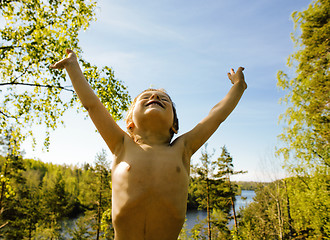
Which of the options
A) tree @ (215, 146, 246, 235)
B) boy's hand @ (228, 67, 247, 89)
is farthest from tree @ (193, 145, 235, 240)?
boy's hand @ (228, 67, 247, 89)

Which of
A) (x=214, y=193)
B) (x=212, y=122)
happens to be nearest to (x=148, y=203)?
(x=212, y=122)

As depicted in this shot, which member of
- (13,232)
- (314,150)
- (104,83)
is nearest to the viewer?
(104,83)

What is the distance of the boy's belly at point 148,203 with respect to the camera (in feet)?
4.05

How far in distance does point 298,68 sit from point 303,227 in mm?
→ 12492

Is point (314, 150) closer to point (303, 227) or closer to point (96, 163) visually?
point (303, 227)

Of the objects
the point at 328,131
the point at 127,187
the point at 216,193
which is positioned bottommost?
the point at 127,187

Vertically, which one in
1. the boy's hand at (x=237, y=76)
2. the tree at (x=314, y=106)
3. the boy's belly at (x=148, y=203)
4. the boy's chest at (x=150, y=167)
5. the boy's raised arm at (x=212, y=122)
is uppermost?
the tree at (x=314, y=106)

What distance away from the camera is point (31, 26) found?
17.5ft

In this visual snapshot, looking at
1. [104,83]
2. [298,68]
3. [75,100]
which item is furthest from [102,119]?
[298,68]

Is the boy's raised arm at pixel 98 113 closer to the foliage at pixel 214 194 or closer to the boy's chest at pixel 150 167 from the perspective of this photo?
the boy's chest at pixel 150 167

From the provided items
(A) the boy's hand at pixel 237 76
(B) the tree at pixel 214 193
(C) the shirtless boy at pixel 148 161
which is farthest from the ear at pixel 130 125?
(B) the tree at pixel 214 193

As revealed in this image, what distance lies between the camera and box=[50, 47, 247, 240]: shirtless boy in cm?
124

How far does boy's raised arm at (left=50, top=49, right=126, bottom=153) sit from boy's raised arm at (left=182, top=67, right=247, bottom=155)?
493 mm

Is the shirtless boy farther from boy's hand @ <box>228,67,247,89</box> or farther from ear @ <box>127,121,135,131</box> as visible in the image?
boy's hand @ <box>228,67,247,89</box>
